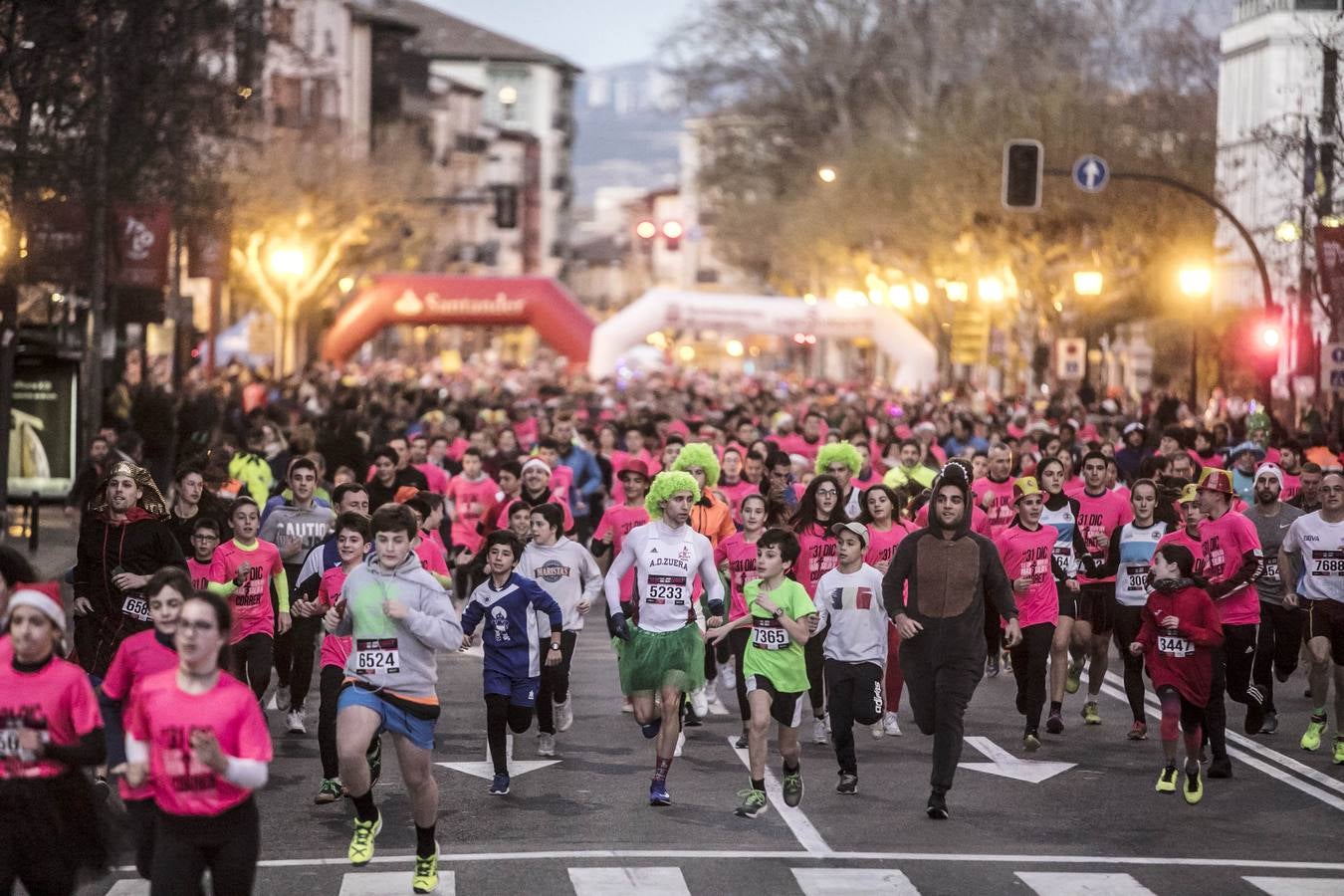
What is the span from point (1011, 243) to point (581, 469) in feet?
120

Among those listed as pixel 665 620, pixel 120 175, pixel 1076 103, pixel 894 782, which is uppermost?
pixel 1076 103

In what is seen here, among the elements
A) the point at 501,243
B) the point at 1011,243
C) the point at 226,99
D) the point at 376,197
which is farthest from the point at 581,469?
the point at 501,243

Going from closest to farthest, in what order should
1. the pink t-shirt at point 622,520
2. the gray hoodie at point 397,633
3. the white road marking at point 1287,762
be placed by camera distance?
the gray hoodie at point 397,633 → the white road marking at point 1287,762 → the pink t-shirt at point 622,520

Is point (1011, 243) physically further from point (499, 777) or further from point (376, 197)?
point (499, 777)

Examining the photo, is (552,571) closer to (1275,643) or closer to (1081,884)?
(1081,884)

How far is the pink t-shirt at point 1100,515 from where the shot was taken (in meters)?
17.4

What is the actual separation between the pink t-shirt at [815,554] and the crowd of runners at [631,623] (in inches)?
0.9

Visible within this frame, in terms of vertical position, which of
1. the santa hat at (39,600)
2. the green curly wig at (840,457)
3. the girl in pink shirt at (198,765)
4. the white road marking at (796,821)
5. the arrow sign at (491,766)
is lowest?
the arrow sign at (491,766)

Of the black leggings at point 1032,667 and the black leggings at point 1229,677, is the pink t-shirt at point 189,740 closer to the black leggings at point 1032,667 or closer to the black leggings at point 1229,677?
the black leggings at point 1229,677

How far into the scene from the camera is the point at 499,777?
13805 millimetres

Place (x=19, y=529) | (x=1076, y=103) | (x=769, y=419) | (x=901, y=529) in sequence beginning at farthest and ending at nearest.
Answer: (x=1076, y=103)
(x=769, y=419)
(x=19, y=529)
(x=901, y=529)

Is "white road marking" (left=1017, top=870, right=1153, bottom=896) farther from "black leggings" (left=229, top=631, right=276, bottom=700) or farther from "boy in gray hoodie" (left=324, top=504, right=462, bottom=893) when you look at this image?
"black leggings" (left=229, top=631, right=276, bottom=700)

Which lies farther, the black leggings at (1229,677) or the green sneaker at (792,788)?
the black leggings at (1229,677)

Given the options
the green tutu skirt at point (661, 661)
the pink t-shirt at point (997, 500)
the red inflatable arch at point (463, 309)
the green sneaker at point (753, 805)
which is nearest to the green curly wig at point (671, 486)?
the green tutu skirt at point (661, 661)
